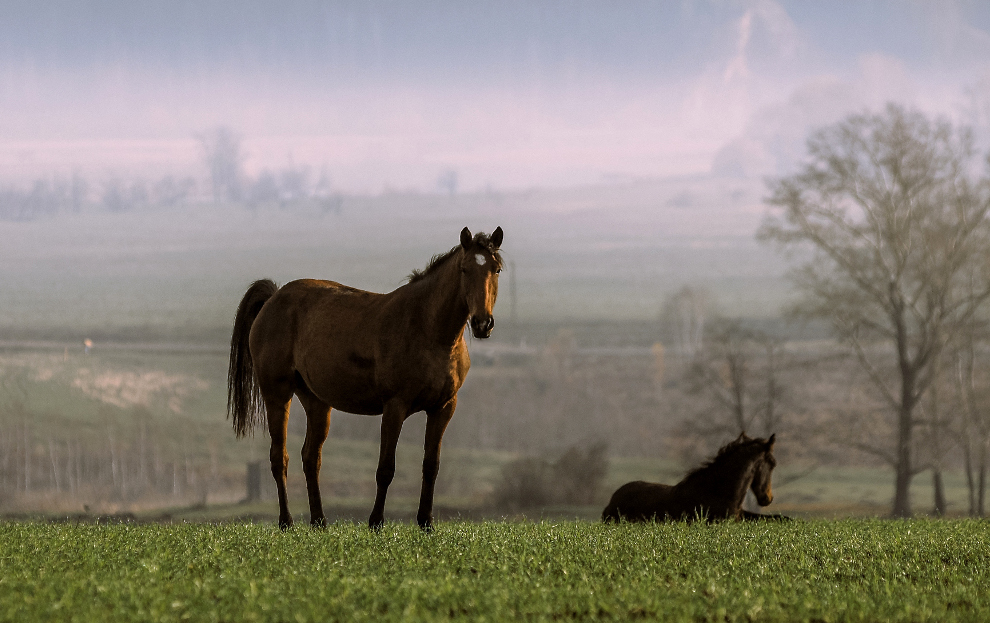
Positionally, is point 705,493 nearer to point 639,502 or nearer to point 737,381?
point 639,502

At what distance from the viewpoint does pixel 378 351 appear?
1173 centimetres

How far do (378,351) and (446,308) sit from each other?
1.09 m

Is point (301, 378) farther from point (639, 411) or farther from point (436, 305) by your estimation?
point (639, 411)

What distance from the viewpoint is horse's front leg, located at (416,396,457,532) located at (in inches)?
458

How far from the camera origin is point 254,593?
712 centimetres

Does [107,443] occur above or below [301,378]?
below

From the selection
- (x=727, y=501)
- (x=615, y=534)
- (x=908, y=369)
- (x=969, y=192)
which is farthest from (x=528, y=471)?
(x=615, y=534)

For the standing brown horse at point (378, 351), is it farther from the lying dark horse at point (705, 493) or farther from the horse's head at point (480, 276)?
the lying dark horse at point (705, 493)

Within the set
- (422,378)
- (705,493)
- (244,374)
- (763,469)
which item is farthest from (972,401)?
(422,378)

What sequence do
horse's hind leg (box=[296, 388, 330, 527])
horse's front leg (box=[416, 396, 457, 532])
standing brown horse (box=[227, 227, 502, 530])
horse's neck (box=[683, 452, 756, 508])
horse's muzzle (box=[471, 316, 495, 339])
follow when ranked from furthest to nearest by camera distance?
horse's neck (box=[683, 452, 756, 508]), horse's hind leg (box=[296, 388, 330, 527]), horse's front leg (box=[416, 396, 457, 532]), standing brown horse (box=[227, 227, 502, 530]), horse's muzzle (box=[471, 316, 495, 339])

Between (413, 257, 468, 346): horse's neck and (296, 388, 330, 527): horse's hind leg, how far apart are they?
2.75 m

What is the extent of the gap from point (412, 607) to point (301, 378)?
7.29 m

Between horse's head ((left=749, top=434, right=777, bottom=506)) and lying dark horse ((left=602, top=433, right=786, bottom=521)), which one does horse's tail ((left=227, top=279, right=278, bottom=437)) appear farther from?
horse's head ((left=749, top=434, right=777, bottom=506))

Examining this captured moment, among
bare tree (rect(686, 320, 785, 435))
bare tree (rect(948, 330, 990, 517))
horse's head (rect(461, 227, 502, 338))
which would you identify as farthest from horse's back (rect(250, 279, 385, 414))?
bare tree (rect(948, 330, 990, 517))
